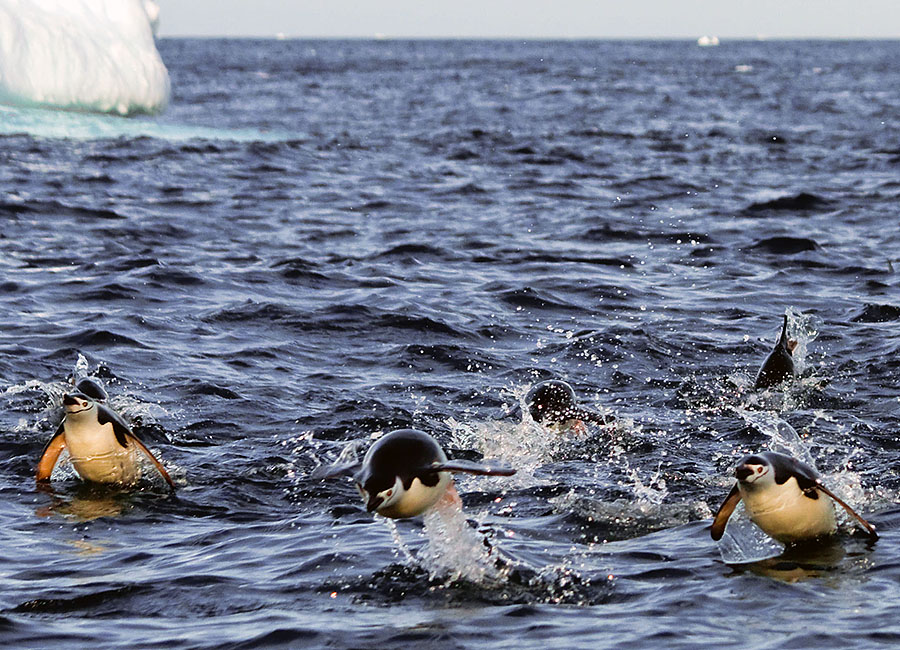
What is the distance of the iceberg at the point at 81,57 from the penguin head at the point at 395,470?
22.4 m

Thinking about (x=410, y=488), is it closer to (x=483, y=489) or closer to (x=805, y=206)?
(x=483, y=489)

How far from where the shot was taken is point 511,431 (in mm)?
9109

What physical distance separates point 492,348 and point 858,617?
6.36 meters

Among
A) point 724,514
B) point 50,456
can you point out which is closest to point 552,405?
point 724,514

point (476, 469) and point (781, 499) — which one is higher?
point (476, 469)

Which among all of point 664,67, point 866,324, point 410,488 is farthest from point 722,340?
point 664,67

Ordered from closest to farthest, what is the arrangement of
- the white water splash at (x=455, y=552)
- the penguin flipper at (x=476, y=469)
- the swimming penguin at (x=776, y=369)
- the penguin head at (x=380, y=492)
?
the penguin flipper at (x=476, y=469), the penguin head at (x=380, y=492), the white water splash at (x=455, y=552), the swimming penguin at (x=776, y=369)

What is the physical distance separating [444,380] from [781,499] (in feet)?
14.9

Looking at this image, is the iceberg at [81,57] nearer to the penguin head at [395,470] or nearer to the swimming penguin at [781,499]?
the penguin head at [395,470]

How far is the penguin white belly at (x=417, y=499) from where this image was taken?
623cm

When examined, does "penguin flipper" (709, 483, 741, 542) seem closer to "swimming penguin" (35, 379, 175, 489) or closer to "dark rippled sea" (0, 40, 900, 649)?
"dark rippled sea" (0, 40, 900, 649)

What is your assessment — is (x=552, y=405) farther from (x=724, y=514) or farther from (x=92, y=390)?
(x=92, y=390)

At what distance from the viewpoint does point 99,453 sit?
7.96m

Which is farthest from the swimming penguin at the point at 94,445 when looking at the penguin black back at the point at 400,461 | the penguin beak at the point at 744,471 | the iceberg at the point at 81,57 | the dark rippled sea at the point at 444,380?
the iceberg at the point at 81,57
